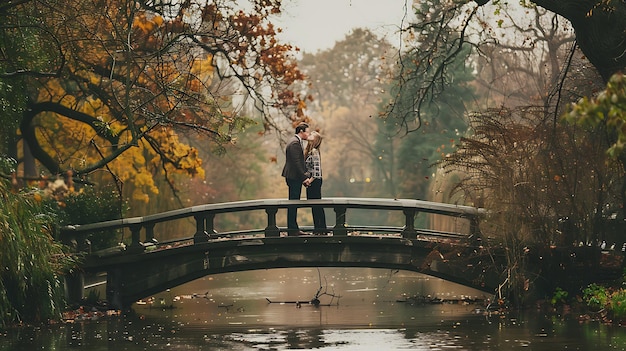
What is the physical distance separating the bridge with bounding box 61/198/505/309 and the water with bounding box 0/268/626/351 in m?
0.62

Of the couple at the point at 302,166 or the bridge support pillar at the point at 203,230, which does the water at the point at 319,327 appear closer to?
the bridge support pillar at the point at 203,230

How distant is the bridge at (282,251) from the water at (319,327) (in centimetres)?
62

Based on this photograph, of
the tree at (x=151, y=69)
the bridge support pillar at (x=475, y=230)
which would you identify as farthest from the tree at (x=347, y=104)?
the bridge support pillar at (x=475, y=230)

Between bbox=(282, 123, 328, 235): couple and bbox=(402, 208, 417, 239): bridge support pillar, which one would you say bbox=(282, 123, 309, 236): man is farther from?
bbox=(402, 208, 417, 239): bridge support pillar

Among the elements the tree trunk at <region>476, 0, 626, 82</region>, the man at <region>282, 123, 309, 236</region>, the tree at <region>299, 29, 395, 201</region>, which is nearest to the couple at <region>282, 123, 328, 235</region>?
the man at <region>282, 123, 309, 236</region>

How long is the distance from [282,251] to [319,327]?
3.16 m

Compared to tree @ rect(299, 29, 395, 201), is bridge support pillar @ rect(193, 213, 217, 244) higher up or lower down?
lower down

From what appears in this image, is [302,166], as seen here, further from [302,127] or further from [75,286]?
[75,286]

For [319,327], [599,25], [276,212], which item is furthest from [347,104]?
[599,25]

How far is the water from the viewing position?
15883 mm

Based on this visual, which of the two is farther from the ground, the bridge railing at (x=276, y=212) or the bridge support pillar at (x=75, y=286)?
the bridge railing at (x=276, y=212)

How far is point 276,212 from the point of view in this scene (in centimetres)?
2102

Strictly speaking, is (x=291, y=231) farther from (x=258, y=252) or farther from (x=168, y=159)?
(x=168, y=159)

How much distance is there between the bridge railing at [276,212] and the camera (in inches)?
813
